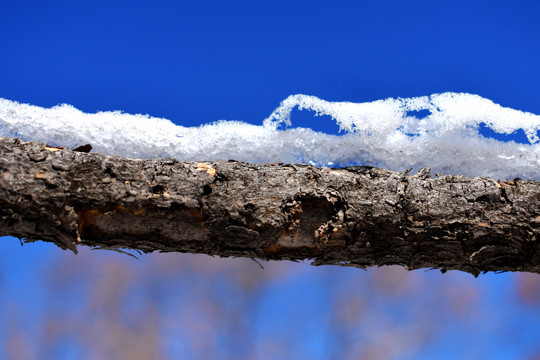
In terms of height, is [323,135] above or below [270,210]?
above

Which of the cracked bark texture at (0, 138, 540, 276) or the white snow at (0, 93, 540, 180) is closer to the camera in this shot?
the cracked bark texture at (0, 138, 540, 276)

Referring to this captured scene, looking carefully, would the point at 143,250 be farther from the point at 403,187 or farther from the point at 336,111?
the point at 336,111

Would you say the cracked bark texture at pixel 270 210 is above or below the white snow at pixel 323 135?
below

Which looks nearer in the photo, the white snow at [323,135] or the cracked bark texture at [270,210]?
the cracked bark texture at [270,210]

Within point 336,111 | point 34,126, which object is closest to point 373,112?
point 336,111

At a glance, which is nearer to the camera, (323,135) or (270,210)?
(270,210)
